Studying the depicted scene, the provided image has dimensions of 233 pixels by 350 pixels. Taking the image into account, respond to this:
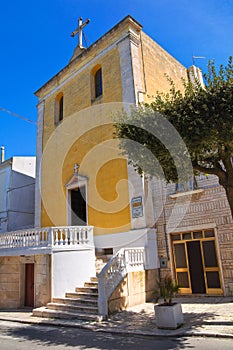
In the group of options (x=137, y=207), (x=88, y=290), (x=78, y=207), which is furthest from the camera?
(x=78, y=207)

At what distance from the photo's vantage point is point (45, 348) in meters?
5.95

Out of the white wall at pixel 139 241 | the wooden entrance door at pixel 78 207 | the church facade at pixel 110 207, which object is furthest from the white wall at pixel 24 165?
the white wall at pixel 139 241

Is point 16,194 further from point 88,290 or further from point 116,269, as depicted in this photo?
point 116,269

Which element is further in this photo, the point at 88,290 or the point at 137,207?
the point at 137,207

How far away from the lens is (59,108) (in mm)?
18234

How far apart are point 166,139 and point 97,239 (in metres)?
6.82

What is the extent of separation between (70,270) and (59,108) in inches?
427

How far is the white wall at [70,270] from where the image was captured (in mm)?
10406

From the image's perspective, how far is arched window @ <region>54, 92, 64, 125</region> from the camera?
17828 mm

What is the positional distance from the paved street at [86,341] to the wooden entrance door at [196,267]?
431 centimetres

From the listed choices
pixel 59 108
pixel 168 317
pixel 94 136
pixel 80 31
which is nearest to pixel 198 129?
pixel 168 317

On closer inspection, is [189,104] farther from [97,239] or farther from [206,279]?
[97,239]

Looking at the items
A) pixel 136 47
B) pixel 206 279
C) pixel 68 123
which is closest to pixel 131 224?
pixel 206 279

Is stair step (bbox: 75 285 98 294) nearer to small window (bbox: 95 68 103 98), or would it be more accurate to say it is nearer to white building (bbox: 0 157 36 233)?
white building (bbox: 0 157 36 233)
